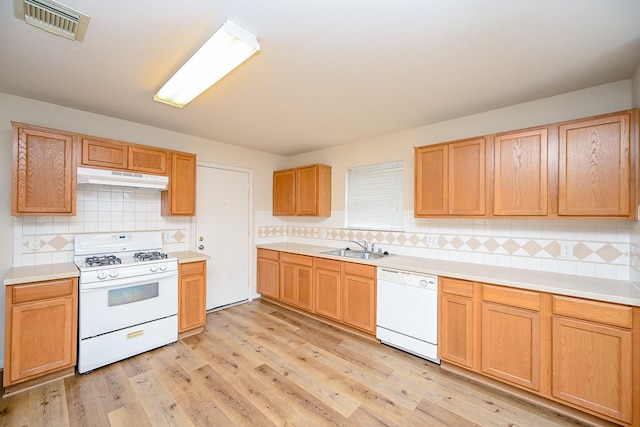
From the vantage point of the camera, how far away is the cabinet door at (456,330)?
7.59ft

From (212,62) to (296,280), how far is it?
279 centimetres

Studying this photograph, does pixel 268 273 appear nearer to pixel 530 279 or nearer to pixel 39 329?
pixel 39 329

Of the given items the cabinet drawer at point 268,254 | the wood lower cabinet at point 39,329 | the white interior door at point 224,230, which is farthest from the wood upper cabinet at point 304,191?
the wood lower cabinet at point 39,329

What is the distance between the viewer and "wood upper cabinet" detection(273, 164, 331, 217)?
406 centimetres

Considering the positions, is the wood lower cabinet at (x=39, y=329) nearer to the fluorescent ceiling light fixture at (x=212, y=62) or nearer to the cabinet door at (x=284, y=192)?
the fluorescent ceiling light fixture at (x=212, y=62)

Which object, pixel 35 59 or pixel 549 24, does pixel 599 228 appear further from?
pixel 35 59

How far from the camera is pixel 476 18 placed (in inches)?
58.6

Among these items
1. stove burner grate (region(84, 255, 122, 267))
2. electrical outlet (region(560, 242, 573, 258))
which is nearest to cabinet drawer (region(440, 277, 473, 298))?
electrical outlet (region(560, 242, 573, 258))

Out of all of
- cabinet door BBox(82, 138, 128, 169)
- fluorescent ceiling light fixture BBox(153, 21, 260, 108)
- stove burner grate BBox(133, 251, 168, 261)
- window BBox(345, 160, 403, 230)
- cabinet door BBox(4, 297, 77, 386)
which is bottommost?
cabinet door BBox(4, 297, 77, 386)

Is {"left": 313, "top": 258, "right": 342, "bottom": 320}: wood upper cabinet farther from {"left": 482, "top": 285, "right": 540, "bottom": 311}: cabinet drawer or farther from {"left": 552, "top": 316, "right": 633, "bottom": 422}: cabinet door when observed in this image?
{"left": 552, "top": 316, "right": 633, "bottom": 422}: cabinet door

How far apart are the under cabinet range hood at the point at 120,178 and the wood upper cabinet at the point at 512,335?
11.2ft

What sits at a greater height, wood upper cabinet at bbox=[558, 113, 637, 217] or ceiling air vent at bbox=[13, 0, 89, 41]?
ceiling air vent at bbox=[13, 0, 89, 41]

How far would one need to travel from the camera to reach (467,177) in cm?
260

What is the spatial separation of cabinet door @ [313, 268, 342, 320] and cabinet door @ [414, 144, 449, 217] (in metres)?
1.27
